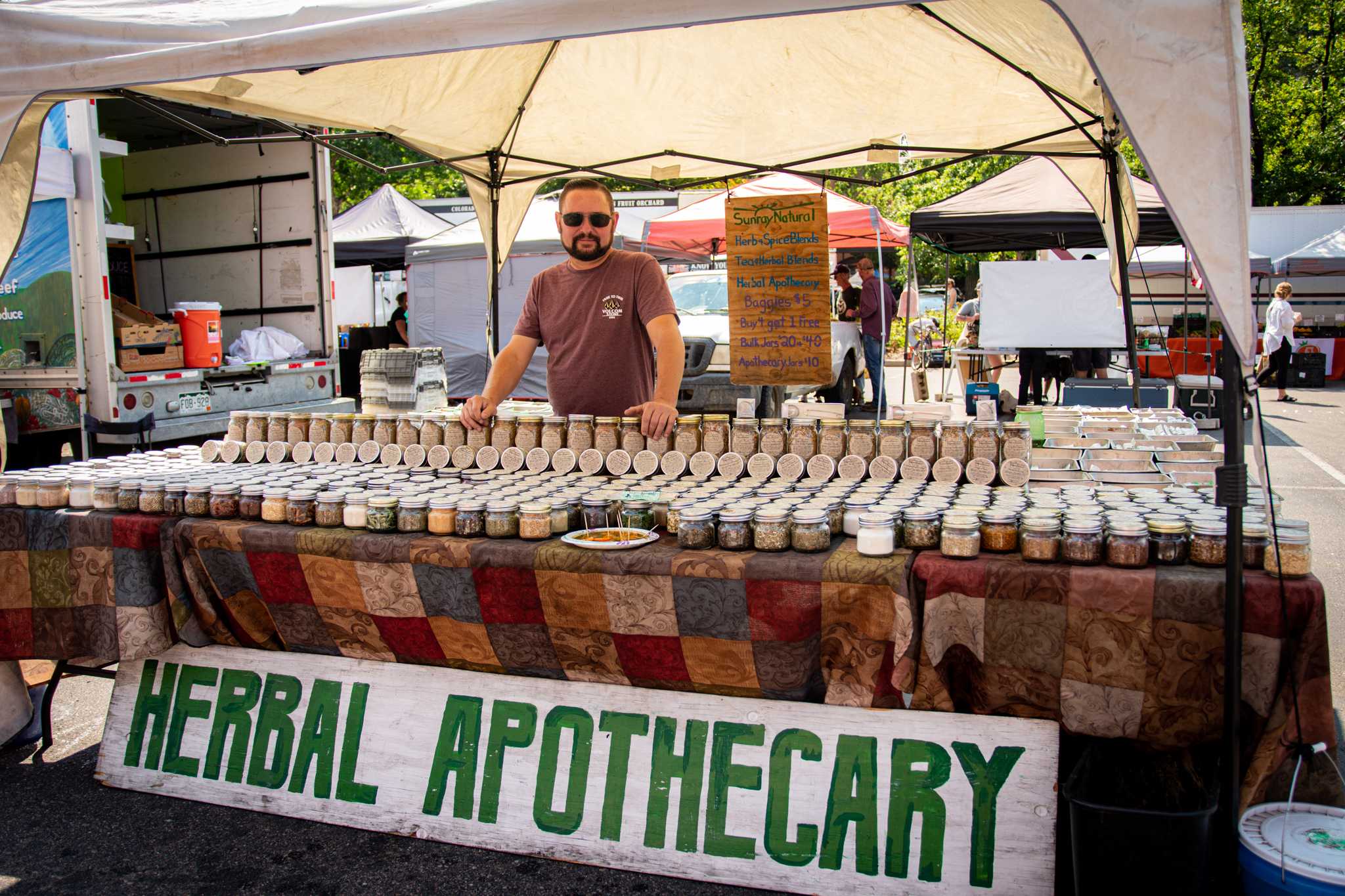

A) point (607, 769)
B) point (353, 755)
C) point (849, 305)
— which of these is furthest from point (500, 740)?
point (849, 305)

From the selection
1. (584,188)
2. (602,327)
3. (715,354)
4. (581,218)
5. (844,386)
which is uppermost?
(584,188)

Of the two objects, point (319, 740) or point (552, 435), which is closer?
point (319, 740)

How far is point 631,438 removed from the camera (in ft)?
10.1

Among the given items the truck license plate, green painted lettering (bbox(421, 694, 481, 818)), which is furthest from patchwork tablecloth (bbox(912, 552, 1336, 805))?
the truck license plate

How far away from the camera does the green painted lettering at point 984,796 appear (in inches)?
86.6

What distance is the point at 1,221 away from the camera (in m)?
3.20

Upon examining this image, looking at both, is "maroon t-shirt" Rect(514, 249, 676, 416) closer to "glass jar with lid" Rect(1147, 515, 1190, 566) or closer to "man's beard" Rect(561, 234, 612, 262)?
"man's beard" Rect(561, 234, 612, 262)

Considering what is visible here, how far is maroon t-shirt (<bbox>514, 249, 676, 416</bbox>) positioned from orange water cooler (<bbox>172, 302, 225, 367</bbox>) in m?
3.88

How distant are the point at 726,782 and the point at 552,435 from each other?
51.9 inches

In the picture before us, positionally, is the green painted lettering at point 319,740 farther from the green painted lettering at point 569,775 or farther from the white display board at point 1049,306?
the white display board at point 1049,306

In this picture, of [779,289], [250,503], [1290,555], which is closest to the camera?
[1290,555]

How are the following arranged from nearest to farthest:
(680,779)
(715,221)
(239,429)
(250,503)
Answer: (680,779) < (250,503) < (239,429) < (715,221)

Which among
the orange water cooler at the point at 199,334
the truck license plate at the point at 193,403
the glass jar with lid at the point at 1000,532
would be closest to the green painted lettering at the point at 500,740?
the glass jar with lid at the point at 1000,532

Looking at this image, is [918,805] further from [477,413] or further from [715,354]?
[715,354]
